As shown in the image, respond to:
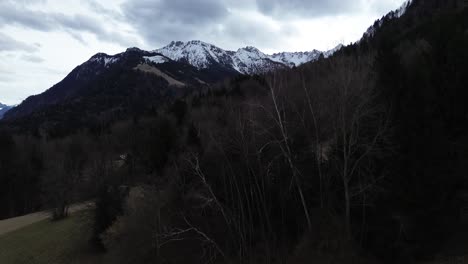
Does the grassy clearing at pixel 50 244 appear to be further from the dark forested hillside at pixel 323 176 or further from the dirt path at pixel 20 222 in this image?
the dark forested hillside at pixel 323 176

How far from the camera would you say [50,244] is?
35719mm

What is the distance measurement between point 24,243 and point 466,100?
43772 mm

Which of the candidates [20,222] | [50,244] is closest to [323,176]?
[50,244]

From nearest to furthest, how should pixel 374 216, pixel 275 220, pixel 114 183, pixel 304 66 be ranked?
1. pixel 374 216
2. pixel 275 220
3. pixel 304 66
4. pixel 114 183

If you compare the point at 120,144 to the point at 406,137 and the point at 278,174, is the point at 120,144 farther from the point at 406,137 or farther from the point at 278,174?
the point at 406,137

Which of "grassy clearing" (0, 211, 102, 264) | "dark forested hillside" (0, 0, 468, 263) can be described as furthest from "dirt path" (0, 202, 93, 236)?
"dark forested hillside" (0, 0, 468, 263)

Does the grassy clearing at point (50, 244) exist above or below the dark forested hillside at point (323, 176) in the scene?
below

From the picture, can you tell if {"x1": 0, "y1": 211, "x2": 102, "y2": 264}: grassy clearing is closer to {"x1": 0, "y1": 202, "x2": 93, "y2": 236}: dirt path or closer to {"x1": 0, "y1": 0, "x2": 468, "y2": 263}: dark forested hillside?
{"x1": 0, "y1": 202, "x2": 93, "y2": 236}: dirt path

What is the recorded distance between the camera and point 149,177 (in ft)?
95.1

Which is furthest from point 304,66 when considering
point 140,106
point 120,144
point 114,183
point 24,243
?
point 140,106

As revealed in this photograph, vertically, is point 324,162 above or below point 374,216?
above

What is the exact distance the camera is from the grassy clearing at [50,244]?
104 feet

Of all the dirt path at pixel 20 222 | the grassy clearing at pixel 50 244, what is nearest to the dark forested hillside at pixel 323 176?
the grassy clearing at pixel 50 244

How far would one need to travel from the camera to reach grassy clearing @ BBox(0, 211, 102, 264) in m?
31.6
